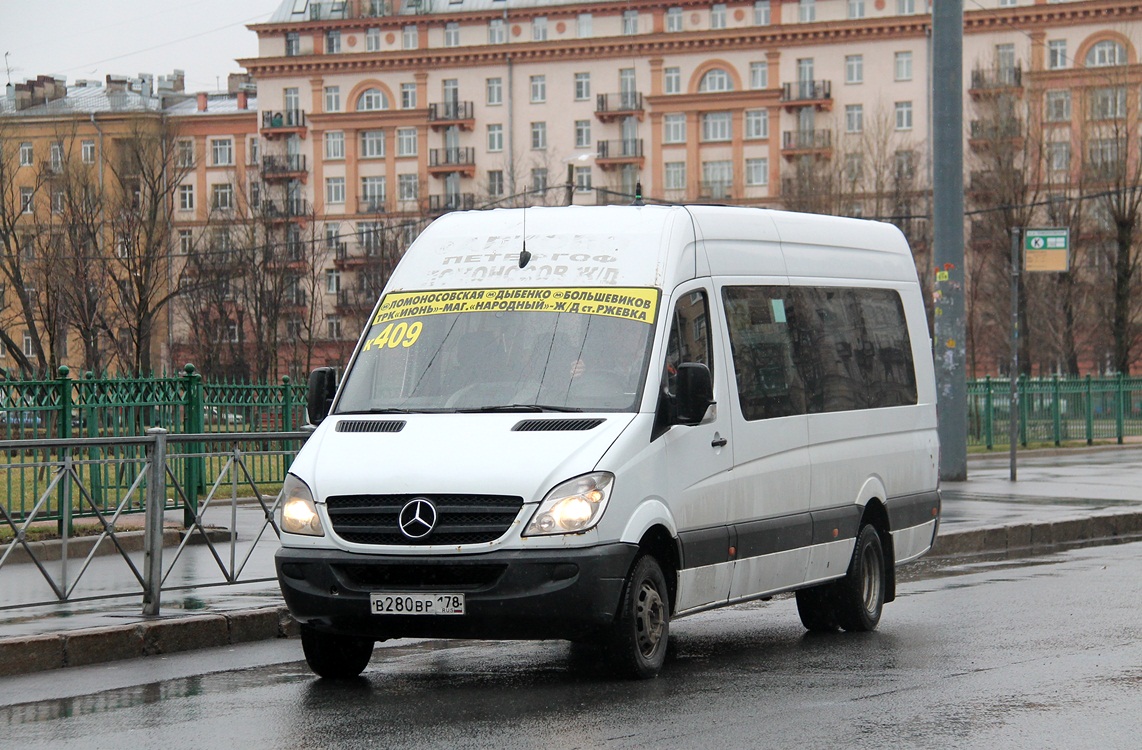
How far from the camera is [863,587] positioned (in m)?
10.7

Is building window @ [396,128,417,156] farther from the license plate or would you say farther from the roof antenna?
the license plate

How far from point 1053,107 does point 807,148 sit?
22.9m

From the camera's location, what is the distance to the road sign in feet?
74.1

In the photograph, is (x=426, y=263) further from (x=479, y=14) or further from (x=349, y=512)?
(x=479, y=14)

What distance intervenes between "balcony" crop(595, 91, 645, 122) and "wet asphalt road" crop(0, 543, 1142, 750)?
269 feet

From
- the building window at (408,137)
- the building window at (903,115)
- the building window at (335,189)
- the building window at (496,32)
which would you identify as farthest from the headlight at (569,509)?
the building window at (335,189)

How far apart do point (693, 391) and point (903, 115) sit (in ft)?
269

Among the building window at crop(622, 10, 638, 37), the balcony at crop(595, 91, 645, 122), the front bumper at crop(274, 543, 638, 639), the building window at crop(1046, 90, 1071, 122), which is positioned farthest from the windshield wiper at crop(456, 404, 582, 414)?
the building window at crop(622, 10, 638, 37)

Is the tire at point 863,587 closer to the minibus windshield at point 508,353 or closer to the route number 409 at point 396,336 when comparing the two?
the minibus windshield at point 508,353

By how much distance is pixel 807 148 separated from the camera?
86.2 meters

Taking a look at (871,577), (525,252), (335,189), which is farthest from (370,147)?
(525,252)

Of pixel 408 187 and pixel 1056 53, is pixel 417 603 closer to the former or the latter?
pixel 1056 53

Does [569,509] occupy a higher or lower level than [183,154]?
lower

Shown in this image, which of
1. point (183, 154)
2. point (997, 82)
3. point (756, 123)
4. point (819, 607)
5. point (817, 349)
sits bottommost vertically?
point (819, 607)
